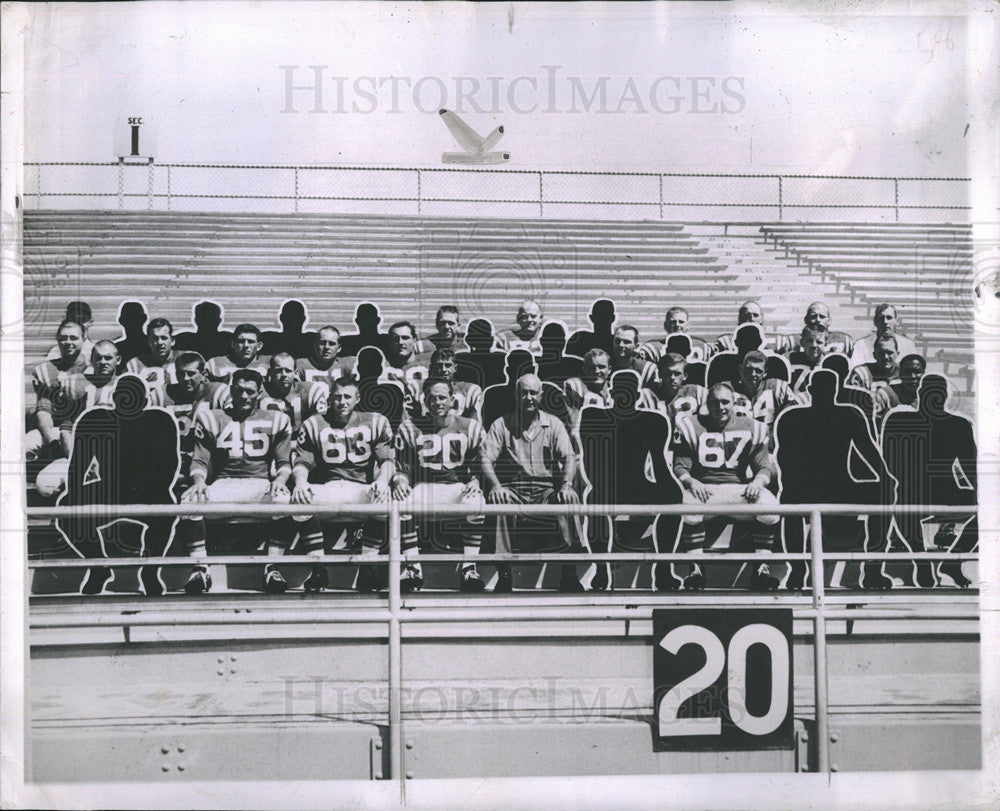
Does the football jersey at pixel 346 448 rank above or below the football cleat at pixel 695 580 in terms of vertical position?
above

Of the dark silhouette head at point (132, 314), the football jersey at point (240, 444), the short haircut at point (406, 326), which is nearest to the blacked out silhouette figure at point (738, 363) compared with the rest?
the short haircut at point (406, 326)

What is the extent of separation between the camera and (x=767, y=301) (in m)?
2.81

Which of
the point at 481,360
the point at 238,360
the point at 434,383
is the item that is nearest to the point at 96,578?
the point at 238,360

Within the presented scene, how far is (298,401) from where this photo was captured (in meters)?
2.80

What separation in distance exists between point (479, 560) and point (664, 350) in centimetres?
77

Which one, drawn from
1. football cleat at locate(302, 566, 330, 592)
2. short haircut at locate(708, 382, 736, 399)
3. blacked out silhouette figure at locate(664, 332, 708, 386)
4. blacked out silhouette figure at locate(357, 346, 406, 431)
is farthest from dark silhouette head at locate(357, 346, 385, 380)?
short haircut at locate(708, 382, 736, 399)

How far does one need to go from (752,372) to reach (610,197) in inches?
24.9

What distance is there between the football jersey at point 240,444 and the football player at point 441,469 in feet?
1.07

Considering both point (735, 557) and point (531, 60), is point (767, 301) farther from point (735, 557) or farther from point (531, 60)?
point (531, 60)

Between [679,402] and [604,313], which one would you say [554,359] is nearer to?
[604,313]

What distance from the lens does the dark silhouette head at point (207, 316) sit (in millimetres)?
2734

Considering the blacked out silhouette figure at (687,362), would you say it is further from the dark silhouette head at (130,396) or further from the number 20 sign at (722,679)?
the dark silhouette head at (130,396)

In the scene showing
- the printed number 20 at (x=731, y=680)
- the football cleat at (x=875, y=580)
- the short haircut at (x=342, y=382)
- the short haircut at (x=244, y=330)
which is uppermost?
the short haircut at (x=244, y=330)

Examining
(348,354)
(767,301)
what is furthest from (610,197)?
(348,354)
